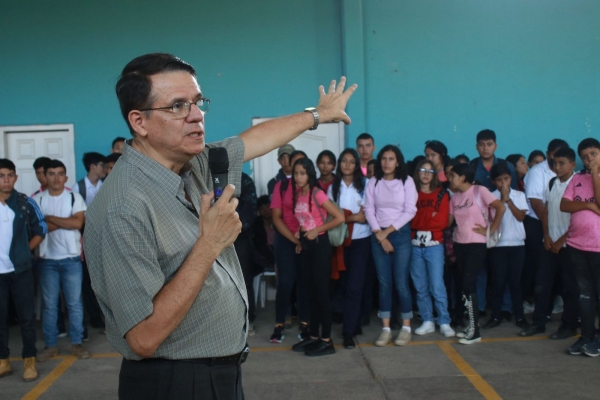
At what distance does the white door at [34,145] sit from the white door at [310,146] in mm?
2715

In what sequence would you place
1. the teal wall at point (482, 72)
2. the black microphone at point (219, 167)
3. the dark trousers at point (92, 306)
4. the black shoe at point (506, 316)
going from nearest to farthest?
the black microphone at point (219, 167) < the black shoe at point (506, 316) < the dark trousers at point (92, 306) < the teal wall at point (482, 72)

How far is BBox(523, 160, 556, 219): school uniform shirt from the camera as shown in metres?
7.36

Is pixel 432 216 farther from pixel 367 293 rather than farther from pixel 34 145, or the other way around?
pixel 34 145

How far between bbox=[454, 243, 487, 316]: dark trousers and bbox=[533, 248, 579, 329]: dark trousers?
686 millimetres

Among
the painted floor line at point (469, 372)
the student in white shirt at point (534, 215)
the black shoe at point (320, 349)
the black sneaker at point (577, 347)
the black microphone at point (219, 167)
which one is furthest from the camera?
the student in white shirt at point (534, 215)

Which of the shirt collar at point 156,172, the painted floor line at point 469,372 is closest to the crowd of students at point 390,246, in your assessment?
the painted floor line at point 469,372

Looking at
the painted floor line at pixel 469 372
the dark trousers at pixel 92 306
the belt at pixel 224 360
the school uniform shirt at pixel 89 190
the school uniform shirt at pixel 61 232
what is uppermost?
the school uniform shirt at pixel 89 190

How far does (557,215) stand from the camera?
6.40 meters

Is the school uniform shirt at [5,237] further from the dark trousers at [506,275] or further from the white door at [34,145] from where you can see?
the dark trousers at [506,275]

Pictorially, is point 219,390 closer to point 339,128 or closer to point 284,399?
point 284,399

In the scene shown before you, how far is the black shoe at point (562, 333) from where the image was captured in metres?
6.34

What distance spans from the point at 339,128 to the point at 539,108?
299cm

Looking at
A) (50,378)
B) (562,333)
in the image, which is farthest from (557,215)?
(50,378)

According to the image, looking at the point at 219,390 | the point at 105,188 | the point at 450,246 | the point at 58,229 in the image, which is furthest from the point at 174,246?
the point at 450,246
